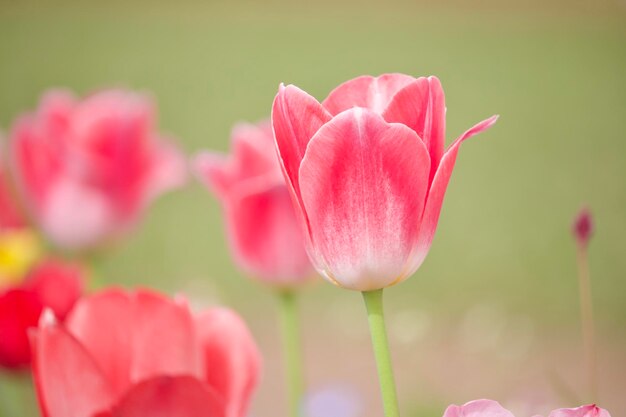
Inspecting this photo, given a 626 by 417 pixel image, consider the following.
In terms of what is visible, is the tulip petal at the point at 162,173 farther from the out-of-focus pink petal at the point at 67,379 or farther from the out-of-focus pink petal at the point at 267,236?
the out-of-focus pink petal at the point at 67,379

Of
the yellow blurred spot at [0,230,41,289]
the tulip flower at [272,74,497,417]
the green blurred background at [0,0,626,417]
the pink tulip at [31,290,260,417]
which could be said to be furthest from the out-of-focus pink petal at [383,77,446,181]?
the yellow blurred spot at [0,230,41,289]

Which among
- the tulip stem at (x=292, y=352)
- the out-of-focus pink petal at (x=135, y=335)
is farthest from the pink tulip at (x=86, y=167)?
the out-of-focus pink petal at (x=135, y=335)

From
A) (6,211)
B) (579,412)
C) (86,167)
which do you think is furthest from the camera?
(6,211)

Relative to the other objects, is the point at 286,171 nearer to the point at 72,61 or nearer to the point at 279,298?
the point at 279,298

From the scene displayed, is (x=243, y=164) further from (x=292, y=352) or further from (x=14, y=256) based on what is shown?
(x=14, y=256)

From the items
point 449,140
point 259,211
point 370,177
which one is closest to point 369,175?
point 370,177

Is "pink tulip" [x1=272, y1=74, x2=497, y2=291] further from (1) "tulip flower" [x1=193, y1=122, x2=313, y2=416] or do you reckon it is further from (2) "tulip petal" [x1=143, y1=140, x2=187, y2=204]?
(2) "tulip petal" [x1=143, y1=140, x2=187, y2=204]

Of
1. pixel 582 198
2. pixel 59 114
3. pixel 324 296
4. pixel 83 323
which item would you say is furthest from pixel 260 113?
pixel 83 323
